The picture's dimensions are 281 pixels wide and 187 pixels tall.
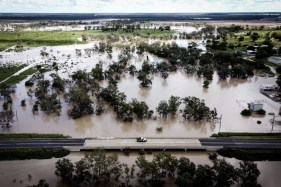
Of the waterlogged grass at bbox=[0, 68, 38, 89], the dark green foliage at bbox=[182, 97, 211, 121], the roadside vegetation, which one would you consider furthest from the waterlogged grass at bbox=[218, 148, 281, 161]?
the waterlogged grass at bbox=[0, 68, 38, 89]

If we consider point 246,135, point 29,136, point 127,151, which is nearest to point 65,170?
point 127,151

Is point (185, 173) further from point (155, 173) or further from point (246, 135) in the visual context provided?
point (246, 135)

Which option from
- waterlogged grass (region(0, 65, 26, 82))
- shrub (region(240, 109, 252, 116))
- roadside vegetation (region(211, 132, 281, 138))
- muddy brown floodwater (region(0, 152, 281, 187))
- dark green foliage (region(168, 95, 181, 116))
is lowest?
muddy brown floodwater (region(0, 152, 281, 187))

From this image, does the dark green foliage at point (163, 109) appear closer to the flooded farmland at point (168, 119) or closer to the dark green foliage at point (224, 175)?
the flooded farmland at point (168, 119)

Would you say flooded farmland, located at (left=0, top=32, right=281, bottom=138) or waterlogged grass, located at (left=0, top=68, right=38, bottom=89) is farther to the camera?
waterlogged grass, located at (left=0, top=68, right=38, bottom=89)

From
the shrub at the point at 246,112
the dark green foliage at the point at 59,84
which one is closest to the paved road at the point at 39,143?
the dark green foliage at the point at 59,84

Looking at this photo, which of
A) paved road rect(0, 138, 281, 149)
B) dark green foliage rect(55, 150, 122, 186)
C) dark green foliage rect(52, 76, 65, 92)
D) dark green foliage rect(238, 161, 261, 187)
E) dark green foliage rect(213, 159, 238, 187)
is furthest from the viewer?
dark green foliage rect(52, 76, 65, 92)

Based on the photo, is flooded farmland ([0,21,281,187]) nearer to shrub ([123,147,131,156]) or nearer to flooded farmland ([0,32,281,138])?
flooded farmland ([0,32,281,138])
